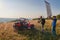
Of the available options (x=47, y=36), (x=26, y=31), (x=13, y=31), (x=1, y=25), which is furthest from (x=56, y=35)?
(x=1, y=25)

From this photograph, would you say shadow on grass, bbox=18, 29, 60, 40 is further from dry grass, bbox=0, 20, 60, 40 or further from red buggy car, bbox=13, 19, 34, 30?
red buggy car, bbox=13, 19, 34, 30

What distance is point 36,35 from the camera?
14.0 metres

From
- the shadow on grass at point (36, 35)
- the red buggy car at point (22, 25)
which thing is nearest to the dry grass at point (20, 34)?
the shadow on grass at point (36, 35)

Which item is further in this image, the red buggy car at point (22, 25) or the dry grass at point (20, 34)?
the red buggy car at point (22, 25)

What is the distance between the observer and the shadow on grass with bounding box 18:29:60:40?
44.7ft

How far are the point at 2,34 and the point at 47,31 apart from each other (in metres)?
3.49

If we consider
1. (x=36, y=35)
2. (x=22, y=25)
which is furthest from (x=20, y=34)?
(x=36, y=35)

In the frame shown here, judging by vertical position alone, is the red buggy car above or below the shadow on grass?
above

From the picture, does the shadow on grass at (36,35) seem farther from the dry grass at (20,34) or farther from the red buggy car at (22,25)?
the red buggy car at (22,25)

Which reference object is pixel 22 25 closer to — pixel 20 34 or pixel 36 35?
pixel 20 34

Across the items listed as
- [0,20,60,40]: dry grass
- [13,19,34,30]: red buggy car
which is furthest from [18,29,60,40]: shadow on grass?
[13,19,34,30]: red buggy car

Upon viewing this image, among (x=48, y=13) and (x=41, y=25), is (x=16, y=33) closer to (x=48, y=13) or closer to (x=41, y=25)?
(x=41, y=25)

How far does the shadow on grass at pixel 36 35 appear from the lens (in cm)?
1362

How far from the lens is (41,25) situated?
14336 mm
